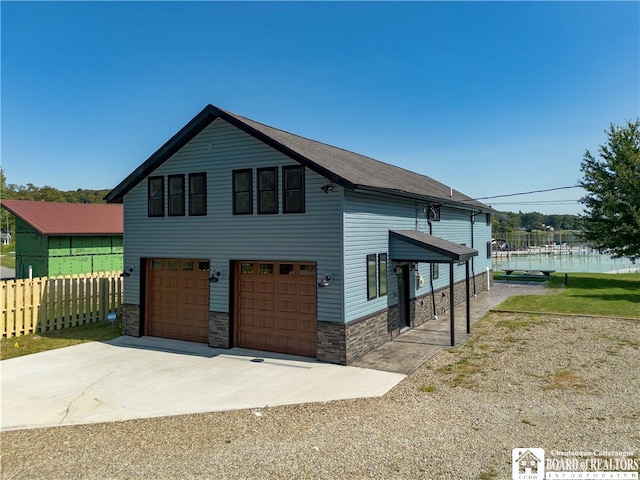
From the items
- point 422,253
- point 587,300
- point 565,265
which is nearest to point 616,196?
point 587,300

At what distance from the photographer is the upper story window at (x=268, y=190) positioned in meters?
10.8

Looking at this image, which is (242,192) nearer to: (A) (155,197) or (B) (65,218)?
(A) (155,197)

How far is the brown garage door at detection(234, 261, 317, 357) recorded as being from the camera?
34.2ft

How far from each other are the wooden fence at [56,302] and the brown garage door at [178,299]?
10.4ft

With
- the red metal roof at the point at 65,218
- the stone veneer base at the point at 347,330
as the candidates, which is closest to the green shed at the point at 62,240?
the red metal roof at the point at 65,218

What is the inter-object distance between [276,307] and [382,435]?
543 cm

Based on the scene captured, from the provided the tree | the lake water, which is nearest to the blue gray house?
the tree

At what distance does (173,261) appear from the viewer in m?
12.5

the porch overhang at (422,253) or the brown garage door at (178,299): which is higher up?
the porch overhang at (422,253)

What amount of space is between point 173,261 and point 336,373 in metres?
6.39

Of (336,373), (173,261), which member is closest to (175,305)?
(173,261)

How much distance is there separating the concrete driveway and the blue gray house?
1075mm

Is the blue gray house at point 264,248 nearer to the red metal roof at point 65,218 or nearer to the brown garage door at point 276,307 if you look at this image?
the brown garage door at point 276,307

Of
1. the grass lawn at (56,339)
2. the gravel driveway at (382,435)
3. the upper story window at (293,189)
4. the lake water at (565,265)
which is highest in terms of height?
the upper story window at (293,189)
